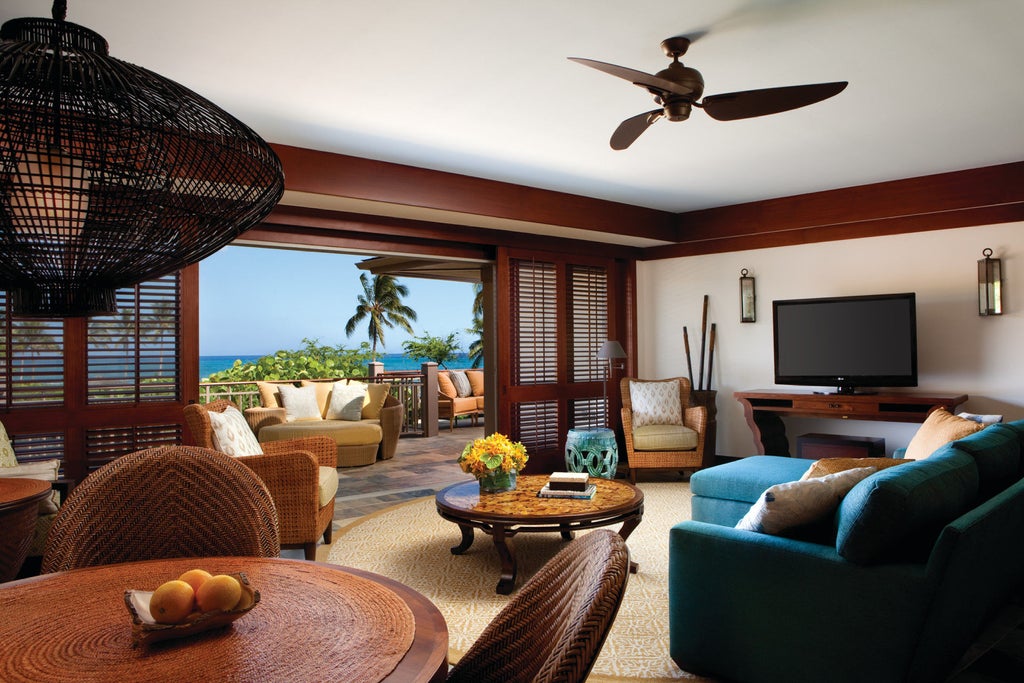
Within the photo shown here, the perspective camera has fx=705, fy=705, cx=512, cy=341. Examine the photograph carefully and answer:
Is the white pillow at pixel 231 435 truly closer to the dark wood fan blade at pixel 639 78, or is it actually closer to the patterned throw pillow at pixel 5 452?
the patterned throw pillow at pixel 5 452

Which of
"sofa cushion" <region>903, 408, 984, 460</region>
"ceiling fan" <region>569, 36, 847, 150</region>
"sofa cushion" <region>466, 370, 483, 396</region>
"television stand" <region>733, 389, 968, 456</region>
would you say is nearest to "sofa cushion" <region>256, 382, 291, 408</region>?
"sofa cushion" <region>466, 370, 483, 396</region>

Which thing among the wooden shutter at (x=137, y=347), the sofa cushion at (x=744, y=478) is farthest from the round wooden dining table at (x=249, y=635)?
the wooden shutter at (x=137, y=347)

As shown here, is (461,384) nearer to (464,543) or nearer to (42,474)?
(464,543)

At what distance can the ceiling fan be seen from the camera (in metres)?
2.66

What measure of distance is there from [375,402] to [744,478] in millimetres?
4768

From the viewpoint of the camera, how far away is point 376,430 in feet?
24.1

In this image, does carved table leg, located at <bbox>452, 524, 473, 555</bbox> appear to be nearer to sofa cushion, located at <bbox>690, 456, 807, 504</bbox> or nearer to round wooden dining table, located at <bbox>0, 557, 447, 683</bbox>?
sofa cushion, located at <bbox>690, 456, 807, 504</bbox>

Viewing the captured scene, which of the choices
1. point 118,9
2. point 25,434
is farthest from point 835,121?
point 25,434

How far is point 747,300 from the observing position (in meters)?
6.42

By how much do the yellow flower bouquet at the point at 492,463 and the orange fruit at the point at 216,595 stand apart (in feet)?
8.51

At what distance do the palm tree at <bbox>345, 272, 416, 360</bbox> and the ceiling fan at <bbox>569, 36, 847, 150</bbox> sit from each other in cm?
1233

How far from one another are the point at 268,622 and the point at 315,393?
665 centimetres

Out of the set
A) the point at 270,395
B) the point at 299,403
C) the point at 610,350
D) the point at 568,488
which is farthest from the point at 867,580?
the point at 270,395

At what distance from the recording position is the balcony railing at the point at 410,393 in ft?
27.8
